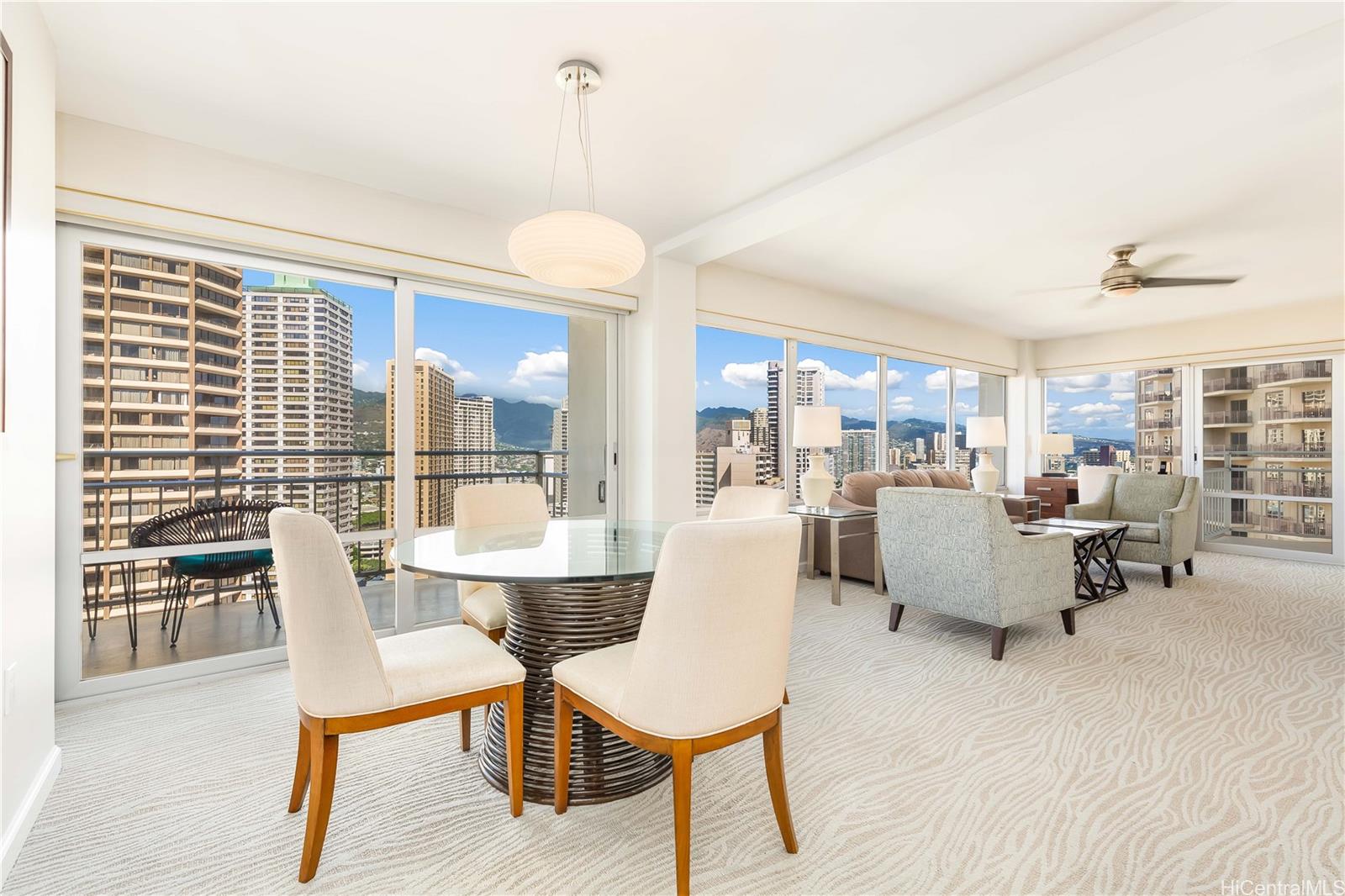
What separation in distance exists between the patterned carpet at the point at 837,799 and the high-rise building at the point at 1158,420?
4.55 meters

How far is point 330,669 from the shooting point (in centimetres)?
151

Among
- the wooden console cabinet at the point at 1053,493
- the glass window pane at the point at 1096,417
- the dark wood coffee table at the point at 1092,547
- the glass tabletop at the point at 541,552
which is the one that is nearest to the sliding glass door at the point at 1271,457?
the glass window pane at the point at 1096,417

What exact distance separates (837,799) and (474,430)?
112 inches

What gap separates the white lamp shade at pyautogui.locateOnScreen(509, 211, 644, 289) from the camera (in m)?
2.15

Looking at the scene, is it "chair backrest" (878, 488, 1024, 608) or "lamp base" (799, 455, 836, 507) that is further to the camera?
"lamp base" (799, 455, 836, 507)

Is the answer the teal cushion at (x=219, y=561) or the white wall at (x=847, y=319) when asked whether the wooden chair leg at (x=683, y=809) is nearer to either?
the teal cushion at (x=219, y=561)

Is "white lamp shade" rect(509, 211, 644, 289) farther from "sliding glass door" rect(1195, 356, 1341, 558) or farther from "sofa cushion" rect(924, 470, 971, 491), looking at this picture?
"sliding glass door" rect(1195, 356, 1341, 558)

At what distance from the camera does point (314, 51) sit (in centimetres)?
215

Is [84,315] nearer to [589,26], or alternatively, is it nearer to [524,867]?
[589,26]

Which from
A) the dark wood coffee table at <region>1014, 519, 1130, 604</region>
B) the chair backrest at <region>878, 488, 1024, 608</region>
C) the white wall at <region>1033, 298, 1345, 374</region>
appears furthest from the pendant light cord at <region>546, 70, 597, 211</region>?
the white wall at <region>1033, 298, 1345, 374</region>

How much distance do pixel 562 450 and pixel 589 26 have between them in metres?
2.61

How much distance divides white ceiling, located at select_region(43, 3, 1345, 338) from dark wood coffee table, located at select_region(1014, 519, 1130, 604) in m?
2.04

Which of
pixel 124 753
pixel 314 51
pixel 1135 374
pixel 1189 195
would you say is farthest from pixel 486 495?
pixel 1135 374

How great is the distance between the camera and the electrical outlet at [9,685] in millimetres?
1656
